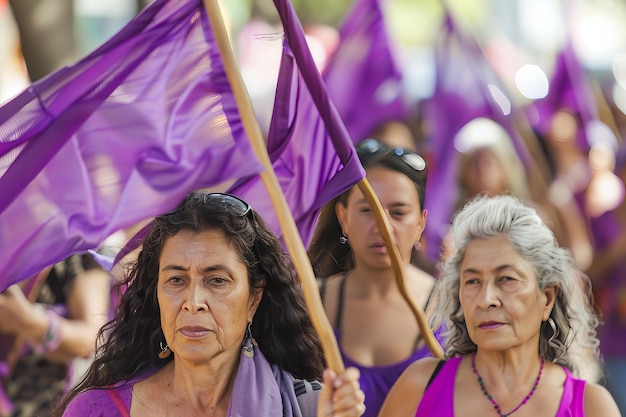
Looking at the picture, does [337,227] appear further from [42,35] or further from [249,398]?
[42,35]

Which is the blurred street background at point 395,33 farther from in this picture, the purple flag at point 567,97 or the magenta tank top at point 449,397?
the magenta tank top at point 449,397

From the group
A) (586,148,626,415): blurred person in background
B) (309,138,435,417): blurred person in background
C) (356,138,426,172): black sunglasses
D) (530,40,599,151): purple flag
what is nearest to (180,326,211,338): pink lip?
(309,138,435,417): blurred person in background

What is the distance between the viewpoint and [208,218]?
3896 millimetres

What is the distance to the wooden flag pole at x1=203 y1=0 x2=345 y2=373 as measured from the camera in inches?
142

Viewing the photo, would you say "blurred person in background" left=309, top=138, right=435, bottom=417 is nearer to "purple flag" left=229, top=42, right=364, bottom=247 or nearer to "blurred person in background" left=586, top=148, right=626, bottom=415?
"purple flag" left=229, top=42, right=364, bottom=247

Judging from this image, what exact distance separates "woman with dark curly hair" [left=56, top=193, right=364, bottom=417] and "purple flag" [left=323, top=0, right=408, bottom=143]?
3898mm

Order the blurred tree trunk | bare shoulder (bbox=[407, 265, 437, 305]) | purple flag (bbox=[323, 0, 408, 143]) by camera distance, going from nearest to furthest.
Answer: bare shoulder (bbox=[407, 265, 437, 305]) → the blurred tree trunk → purple flag (bbox=[323, 0, 408, 143])

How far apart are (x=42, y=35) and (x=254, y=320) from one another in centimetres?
277

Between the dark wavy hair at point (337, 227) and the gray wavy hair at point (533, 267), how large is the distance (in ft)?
1.95

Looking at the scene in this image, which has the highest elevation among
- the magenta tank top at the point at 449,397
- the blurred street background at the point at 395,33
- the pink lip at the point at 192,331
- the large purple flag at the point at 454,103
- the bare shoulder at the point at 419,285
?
the blurred street background at the point at 395,33

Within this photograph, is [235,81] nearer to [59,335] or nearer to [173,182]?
[173,182]

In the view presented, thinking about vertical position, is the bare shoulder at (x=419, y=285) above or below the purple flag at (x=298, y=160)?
below

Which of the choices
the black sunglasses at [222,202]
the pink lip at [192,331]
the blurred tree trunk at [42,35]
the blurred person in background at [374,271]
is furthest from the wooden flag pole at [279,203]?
the blurred tree trunk at [42,35]

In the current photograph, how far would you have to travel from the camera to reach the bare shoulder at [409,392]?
13.6 feet
